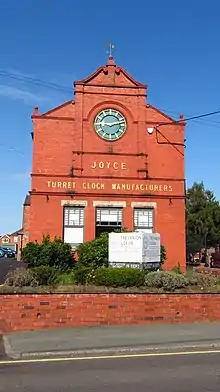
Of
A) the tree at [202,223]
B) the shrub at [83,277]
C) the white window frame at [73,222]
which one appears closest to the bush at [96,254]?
the shrub at [83,277]

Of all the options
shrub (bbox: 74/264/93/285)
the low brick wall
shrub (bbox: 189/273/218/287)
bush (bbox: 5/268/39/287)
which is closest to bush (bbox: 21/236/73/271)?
shrub (bbox: 74/264/93/285)

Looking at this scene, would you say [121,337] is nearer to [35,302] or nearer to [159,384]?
[35,302]

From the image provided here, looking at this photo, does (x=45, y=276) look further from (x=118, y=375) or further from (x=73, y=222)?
(x=73, y=222)

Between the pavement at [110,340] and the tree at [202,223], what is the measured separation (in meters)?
31.3

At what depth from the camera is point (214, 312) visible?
14656mm

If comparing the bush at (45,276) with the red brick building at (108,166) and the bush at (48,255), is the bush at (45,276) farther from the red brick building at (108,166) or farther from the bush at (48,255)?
the red brick building at (108,166)

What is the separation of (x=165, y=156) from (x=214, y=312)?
17.4m

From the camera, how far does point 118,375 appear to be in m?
8.34

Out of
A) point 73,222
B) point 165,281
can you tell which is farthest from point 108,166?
point 165,281

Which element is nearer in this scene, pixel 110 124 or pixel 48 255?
pixel 48 255

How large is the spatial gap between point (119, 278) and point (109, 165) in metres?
15.7

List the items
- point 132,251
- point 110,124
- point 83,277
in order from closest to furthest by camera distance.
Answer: point 83,277 → point 132,251 → point 110,124

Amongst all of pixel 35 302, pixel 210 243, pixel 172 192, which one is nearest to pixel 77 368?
pixel 35 302

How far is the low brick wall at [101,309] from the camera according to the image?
13.5 metres
